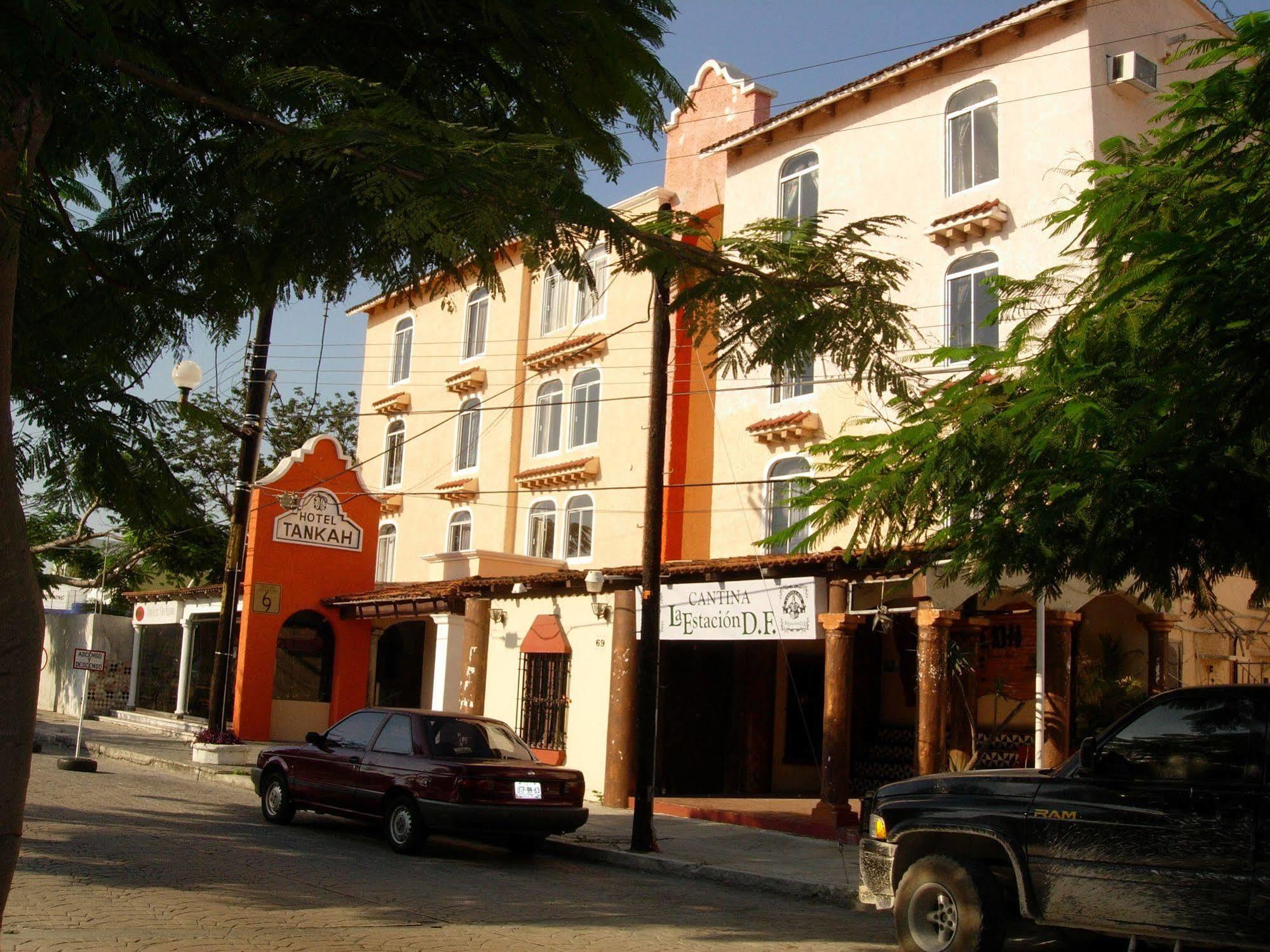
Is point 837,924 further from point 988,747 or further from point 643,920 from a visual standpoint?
point 988,747

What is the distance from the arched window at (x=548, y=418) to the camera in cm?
2767

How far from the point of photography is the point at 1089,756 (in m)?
7.59

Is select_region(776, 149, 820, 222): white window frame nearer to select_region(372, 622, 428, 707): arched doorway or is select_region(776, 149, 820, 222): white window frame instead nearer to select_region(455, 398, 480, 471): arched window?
select_region(455, 398, 480, 471): arched window

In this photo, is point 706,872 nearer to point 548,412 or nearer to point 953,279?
point 953,279

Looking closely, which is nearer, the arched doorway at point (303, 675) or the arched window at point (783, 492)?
the arched window at point (783, 492)

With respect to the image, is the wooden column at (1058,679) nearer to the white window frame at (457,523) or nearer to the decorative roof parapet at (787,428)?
the decorative roof parapet at (787,428)

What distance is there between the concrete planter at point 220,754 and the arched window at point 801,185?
1378cm

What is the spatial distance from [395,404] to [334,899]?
23.8 m

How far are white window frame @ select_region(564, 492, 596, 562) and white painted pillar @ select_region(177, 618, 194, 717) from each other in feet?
37.0

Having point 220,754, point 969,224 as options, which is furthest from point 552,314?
point 220,754

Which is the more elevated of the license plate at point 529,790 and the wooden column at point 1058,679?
the wooden column at point 1058,679

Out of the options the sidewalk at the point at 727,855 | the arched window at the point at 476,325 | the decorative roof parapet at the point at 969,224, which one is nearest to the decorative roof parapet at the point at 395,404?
the arched window at the point at 476,325

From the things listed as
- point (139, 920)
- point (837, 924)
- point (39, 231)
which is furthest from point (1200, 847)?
point (39, 231)

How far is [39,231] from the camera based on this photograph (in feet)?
23.5
